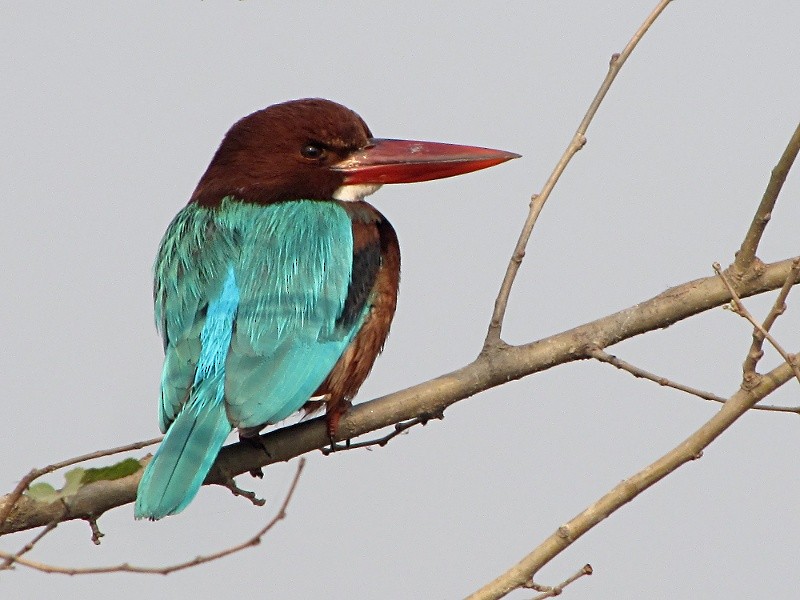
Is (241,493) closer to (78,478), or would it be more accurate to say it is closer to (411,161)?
(78,478)

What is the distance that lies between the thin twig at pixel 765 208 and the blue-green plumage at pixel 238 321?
1.31m

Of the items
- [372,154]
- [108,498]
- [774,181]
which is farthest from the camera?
[372,154]

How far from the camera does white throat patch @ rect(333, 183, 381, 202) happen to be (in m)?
4.52

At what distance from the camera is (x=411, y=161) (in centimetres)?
465

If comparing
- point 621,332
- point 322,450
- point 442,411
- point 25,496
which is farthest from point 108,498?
point 621,332

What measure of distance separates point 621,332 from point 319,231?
3.87 feet

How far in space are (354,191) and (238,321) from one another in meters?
0.94

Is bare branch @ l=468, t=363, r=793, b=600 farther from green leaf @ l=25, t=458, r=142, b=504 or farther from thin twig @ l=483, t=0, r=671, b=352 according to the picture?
green leaf @ l=25, t=458, r=142, b=504

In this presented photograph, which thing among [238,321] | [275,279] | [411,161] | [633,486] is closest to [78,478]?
[238,321]

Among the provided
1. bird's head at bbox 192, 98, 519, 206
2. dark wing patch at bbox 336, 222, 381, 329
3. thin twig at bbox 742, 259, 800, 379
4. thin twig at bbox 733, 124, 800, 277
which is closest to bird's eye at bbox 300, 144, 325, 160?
bird's head at bbox 192, 98, 519, 206

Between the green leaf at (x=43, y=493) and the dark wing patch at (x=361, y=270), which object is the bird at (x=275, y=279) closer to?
the dark wing patch at (x=361, y=270)

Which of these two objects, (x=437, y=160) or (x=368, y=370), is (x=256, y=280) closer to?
(x=368, y=370)

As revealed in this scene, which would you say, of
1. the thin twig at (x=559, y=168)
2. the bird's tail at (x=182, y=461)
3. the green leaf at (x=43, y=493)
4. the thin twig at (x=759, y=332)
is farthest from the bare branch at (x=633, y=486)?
the green leaf at (x=43, y=493)

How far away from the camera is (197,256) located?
4.03 meters
